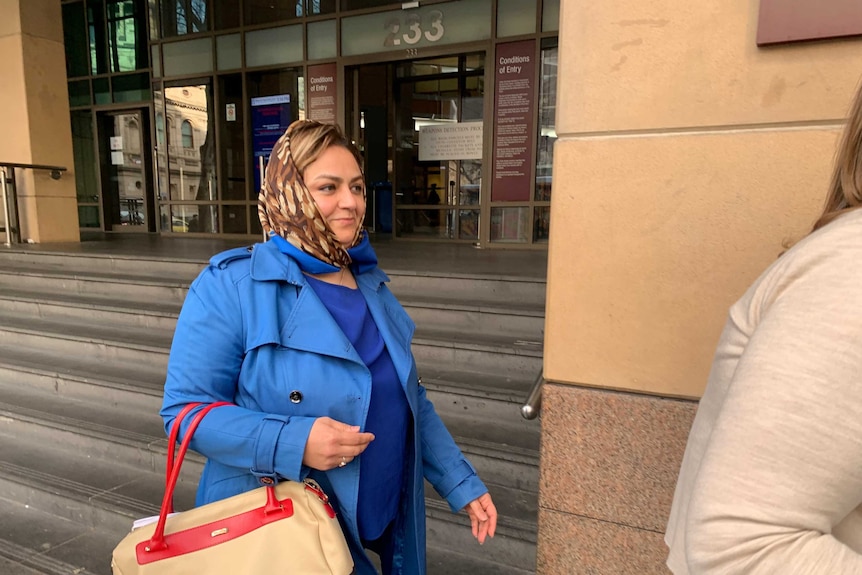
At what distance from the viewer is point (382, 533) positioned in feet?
4.98

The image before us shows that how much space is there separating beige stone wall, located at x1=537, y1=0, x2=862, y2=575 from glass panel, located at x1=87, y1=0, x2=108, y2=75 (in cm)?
1284

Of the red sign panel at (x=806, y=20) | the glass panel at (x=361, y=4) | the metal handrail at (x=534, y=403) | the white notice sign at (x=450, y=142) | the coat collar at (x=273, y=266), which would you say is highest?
the glass panel at (x=361, y=4)

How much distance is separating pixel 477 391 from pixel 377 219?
25.9ft

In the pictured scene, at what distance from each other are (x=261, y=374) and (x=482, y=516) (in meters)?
0.78

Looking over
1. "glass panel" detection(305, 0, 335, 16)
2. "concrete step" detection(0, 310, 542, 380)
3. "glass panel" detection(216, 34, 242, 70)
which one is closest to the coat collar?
"concrete step" detection(0, 310, 542, 380)

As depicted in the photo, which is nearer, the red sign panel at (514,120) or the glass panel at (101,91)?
the red sign panel at (514,120)

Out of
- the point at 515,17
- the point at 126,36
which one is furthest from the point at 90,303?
the point at 126,36

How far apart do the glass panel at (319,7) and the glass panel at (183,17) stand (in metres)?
2.14

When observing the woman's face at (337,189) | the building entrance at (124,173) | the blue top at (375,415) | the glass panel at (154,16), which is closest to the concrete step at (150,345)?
the blue top at (375,415)

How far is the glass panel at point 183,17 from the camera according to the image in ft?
31.3

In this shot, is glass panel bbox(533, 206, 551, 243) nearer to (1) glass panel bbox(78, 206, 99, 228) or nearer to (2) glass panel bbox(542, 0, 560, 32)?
(2) glass panel bbox(542, 0, 560, 32)

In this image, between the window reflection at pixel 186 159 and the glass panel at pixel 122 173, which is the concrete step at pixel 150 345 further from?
the glass panel at pixel 122 173

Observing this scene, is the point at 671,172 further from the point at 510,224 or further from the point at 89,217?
Result: the point at 89,217

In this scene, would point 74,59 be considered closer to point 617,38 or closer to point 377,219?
point 377,219
